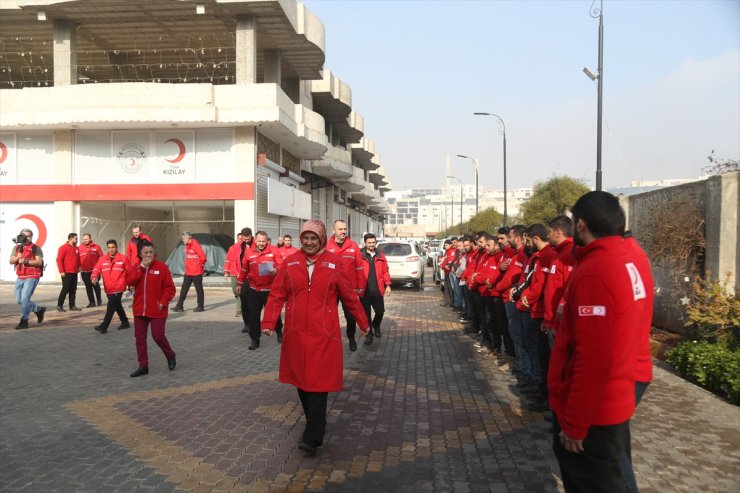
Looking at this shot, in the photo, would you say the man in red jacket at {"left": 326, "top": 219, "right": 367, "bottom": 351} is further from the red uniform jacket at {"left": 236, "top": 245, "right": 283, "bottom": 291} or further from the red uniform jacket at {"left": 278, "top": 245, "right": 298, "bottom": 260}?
the red uniform jacket at {"left": 278, "top": 245, "right": 298, "bottom": 260}

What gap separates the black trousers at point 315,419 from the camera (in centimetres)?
421

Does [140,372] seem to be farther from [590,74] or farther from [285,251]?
[590,74]

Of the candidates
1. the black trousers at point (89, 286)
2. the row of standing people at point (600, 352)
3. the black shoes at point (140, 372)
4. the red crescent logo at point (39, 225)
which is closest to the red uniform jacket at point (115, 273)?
the black shoes at point (140, 372)

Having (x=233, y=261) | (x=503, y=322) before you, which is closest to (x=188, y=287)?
(x=233, y=261)

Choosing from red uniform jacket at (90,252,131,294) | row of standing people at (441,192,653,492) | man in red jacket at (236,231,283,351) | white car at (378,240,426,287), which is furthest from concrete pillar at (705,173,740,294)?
white car at (378,240,426,287)

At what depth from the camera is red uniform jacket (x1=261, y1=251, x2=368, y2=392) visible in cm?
422

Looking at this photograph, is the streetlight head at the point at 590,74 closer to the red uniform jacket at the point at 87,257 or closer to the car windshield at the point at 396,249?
the car windshield at the point at 396,249

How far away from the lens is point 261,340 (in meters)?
9.33

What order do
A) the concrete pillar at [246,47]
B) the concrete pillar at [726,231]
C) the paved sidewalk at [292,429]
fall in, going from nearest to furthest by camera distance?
1. the paved sidewalk at [292,429]
2. the concrete pillar at [726,231]
3. the concrete pillar at [246,47]

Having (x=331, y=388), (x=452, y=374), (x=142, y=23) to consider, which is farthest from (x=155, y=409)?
(x=142, y=23)

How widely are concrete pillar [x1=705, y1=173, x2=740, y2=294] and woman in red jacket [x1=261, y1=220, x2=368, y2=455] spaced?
5.46 metres

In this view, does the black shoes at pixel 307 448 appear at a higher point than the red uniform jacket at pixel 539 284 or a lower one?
lower

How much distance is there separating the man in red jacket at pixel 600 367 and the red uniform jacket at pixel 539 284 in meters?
2.89

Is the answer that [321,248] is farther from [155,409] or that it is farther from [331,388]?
[155,409]
